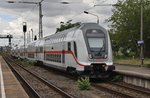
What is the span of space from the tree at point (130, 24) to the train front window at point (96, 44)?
46527mm

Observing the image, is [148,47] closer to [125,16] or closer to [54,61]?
[125,16]

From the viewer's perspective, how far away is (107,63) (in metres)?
23.9

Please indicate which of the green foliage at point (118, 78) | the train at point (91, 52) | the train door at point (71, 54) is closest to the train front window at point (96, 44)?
the train at point (91, 52)

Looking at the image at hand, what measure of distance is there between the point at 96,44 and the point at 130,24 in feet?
163

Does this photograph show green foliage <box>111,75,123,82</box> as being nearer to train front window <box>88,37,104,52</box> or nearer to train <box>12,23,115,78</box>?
train <box>12,23,115,78</box>

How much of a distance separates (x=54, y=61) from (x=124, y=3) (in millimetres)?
46216

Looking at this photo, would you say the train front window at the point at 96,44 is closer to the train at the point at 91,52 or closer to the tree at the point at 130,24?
the train at the point at 91,52

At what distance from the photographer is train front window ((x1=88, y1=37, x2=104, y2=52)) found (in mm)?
23734

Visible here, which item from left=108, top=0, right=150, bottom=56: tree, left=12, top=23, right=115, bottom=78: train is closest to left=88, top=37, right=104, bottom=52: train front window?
left=12, top=23, right=115, bottom=78: train

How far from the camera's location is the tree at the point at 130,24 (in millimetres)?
71375

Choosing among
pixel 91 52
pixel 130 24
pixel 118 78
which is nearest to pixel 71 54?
pixel 91 52

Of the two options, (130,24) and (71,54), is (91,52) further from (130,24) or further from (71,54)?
(130,24)

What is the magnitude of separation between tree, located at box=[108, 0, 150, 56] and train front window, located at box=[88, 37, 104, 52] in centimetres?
4653

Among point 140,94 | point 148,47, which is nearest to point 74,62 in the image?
point 140,94
